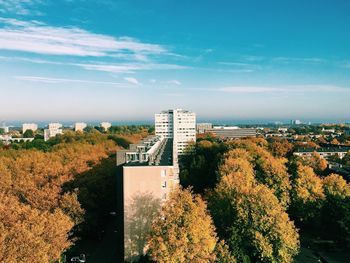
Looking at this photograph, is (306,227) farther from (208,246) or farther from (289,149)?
(289,149)

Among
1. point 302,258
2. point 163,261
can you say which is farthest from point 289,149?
point 163,261

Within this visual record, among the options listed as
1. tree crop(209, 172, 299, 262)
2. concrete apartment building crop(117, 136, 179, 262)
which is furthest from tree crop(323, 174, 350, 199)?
concrete apartment building crop(117, 136, 179, 262)

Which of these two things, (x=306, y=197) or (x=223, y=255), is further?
(x=306, y=197)

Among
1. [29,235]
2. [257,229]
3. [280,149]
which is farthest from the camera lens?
[280,149]

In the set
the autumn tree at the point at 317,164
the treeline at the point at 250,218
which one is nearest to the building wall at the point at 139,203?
the treeline at the point at 250,218

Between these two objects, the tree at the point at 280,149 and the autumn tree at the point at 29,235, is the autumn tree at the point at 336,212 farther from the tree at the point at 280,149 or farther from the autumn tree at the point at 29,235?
the tree at the point at 280,149

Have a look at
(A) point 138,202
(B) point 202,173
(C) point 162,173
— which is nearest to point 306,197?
(C) point 162,173

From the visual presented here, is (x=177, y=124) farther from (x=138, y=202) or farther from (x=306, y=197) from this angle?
A: (x=138, y=202)
